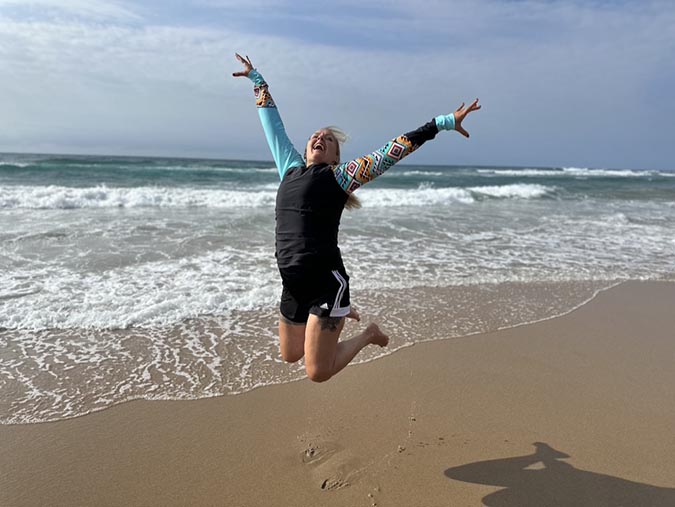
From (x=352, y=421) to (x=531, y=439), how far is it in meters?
1.22

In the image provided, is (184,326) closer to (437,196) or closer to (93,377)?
(93,377)

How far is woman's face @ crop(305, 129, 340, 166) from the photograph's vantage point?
320cm

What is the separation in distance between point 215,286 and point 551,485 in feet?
15.7

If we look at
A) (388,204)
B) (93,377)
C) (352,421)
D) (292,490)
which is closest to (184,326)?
(93,377)

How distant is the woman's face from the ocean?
6.43 ft

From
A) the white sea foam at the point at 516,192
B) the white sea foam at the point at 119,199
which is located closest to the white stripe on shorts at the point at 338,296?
the white sea foam at the point at 119,199

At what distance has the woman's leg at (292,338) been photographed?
3.38 m

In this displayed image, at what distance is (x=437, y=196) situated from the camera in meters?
22.7

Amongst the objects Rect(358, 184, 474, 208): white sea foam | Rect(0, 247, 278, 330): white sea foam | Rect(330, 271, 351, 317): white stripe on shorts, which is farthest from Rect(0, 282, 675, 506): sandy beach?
Rect(358, 184, 474, 208): white sea foam

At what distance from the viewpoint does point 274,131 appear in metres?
3.51

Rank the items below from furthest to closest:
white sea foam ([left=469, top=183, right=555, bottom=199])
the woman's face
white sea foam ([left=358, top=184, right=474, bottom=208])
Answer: white sea foam ([left=469, top=183, right=555, bottom=199]) → white sea foam ([left=358, top=184, right=474, bottom=208]) → the woman's face

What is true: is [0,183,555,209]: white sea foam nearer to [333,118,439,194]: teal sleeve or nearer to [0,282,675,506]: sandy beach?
[0,282,675,506]: sandy beach

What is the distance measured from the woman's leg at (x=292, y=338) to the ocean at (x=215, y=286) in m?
0.76

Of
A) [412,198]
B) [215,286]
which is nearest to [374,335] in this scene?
[215,286]
